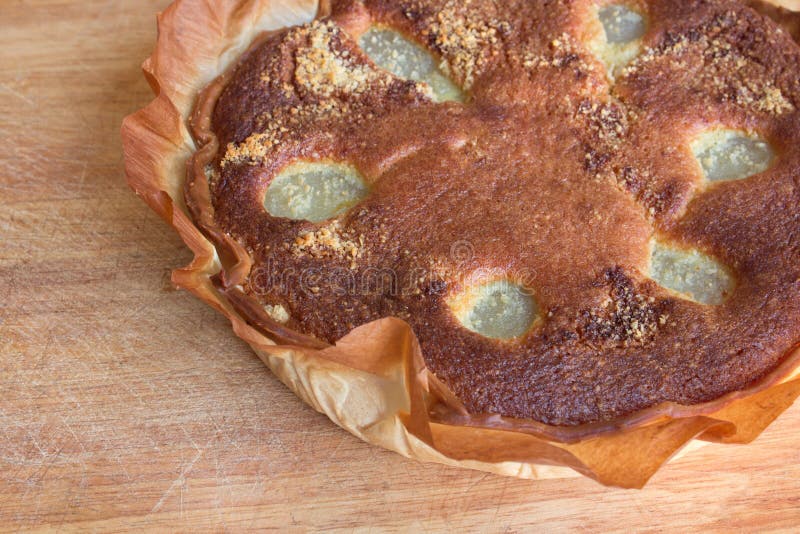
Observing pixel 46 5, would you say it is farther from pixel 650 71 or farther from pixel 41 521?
pixel 650 71

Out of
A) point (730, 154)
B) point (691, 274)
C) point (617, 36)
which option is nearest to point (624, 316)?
point (691, 274)

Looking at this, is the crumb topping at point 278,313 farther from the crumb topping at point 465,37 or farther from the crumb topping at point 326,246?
the crumb topping at point 465,37

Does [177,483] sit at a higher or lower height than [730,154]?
lower

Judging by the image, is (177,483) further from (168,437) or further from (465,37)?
(465,37)

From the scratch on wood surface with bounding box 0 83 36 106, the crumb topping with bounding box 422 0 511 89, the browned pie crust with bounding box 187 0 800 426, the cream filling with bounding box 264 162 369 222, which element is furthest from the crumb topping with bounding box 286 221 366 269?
the scratch on wood surface with bounding box 0 83 36 106

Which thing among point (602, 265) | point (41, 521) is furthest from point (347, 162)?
point (41, 521)
